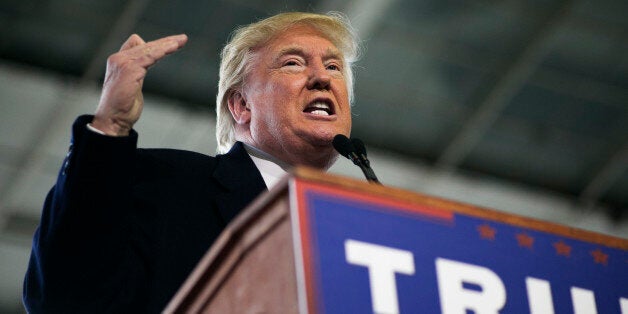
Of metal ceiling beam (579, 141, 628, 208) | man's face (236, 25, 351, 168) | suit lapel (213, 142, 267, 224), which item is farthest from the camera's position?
metal ceiling beam (579, 141, 628, 208)

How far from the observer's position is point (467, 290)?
1.32 m

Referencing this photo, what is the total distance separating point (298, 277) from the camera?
1.23m

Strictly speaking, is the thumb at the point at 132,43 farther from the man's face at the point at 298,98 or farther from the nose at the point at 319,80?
the nose at the point at 319,80

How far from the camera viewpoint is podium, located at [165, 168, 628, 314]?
1.25m

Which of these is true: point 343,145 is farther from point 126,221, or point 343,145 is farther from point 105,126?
point 105,126

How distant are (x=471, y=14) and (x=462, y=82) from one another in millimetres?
637

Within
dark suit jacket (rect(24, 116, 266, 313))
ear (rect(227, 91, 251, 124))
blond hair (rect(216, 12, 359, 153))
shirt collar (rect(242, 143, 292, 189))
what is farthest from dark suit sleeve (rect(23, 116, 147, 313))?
blond hair (rect(216, 12, 359, 153))

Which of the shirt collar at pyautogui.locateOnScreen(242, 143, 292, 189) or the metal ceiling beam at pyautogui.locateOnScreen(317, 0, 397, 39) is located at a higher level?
the metal ceiling beam at pyautogui.locateOnScreen(317, 0, 397, 39)

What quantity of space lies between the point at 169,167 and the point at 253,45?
655 mm

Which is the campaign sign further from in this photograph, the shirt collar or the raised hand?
the shirt collar

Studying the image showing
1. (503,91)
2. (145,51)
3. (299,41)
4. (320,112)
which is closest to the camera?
(145,51)

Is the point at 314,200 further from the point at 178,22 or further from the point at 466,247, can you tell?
the point at 178,22

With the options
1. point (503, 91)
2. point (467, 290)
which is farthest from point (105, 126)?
point (503, 91)

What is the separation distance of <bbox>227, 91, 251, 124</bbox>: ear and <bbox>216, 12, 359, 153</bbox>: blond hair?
0.02 m
